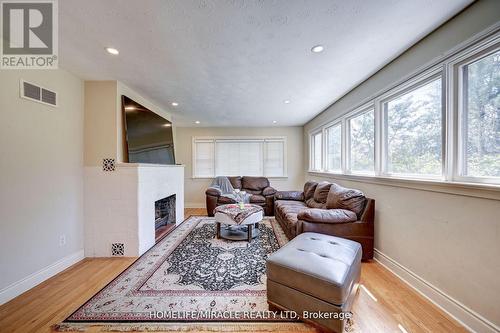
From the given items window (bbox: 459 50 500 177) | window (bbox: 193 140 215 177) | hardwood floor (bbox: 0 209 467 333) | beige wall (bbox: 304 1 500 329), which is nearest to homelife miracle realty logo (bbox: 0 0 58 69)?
hardwood floor (bbox: 0 209 467 333)

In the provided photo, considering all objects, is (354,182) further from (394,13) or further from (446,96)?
(394,13)

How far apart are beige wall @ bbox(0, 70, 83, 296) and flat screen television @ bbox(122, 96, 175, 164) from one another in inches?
22.3

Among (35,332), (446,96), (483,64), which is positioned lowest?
(35,332)

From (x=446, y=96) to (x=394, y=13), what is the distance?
2.80 feet

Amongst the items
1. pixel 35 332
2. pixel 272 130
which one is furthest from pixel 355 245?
pixel 272 130

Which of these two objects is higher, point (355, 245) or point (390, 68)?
point (390, 68)

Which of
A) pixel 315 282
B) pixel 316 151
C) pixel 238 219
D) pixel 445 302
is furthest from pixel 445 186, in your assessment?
pixel 316 151

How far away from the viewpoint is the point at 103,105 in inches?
107

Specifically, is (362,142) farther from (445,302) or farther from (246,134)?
(246,134)

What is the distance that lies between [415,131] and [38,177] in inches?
164

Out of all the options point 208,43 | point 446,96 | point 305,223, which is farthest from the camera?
point 305,223

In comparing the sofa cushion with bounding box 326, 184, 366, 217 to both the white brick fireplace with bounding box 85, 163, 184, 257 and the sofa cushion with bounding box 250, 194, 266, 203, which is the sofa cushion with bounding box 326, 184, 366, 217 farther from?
the white brick fireplace with bounding box 85, 163, 184, 257

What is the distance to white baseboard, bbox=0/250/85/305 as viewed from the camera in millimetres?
1802

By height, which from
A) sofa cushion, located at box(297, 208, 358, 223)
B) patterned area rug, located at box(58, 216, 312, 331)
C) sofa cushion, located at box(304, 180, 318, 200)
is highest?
sofa cushion, located at box(304, 180, 318, 200)
